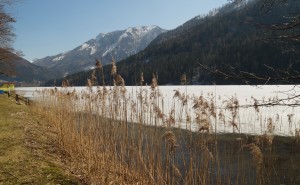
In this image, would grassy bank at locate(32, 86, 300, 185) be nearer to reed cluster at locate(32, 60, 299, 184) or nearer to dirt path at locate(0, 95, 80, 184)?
reed cluster at locate(32, 60, 299, 184)

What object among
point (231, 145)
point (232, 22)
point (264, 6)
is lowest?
point (231, 145)

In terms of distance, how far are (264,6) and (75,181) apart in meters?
4.11

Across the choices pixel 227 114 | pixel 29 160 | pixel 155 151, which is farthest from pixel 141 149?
pixel 227 114

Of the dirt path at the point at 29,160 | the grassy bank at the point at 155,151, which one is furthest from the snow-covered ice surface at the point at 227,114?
the dirt path at the point at 29,160

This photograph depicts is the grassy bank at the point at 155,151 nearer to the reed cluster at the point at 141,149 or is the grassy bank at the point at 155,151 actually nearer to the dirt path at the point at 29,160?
the reed cluster at the point at 141,149

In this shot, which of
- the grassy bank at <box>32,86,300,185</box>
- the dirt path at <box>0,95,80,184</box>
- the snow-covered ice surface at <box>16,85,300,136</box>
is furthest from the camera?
the snow-covered ice surface at <box>16,85,300,136</box>

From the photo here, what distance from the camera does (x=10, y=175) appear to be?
513cm

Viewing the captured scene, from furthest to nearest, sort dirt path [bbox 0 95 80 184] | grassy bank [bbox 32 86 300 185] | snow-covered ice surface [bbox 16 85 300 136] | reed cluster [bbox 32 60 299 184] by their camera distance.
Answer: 1. snow-covered ice surface [bbox 16 85 300 136]
2. grassy bank [bbox 32 86 300 185]
3. reed cluster [bbox 32 60 299 184]
4. dirt path [bbox 0 95 80 184]

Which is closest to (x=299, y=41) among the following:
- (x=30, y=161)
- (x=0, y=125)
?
(x=30, y=161)

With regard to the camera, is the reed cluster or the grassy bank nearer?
the reed cluster

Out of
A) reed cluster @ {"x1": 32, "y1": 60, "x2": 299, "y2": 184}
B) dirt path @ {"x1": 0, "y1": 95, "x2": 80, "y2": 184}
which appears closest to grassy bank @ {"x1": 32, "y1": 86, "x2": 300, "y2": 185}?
reed cluster @ {"x1": 32, "y1": 60, "x2": 299, "y2": 184}

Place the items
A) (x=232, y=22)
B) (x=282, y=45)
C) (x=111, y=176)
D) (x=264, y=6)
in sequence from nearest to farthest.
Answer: (x=282, y=45)
(x=264, y=6)
(x=111, y=176)
(x=232, y=22)

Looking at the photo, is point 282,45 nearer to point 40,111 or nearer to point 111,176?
point 111,176

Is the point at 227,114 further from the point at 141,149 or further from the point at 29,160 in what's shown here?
the point at 29,160
